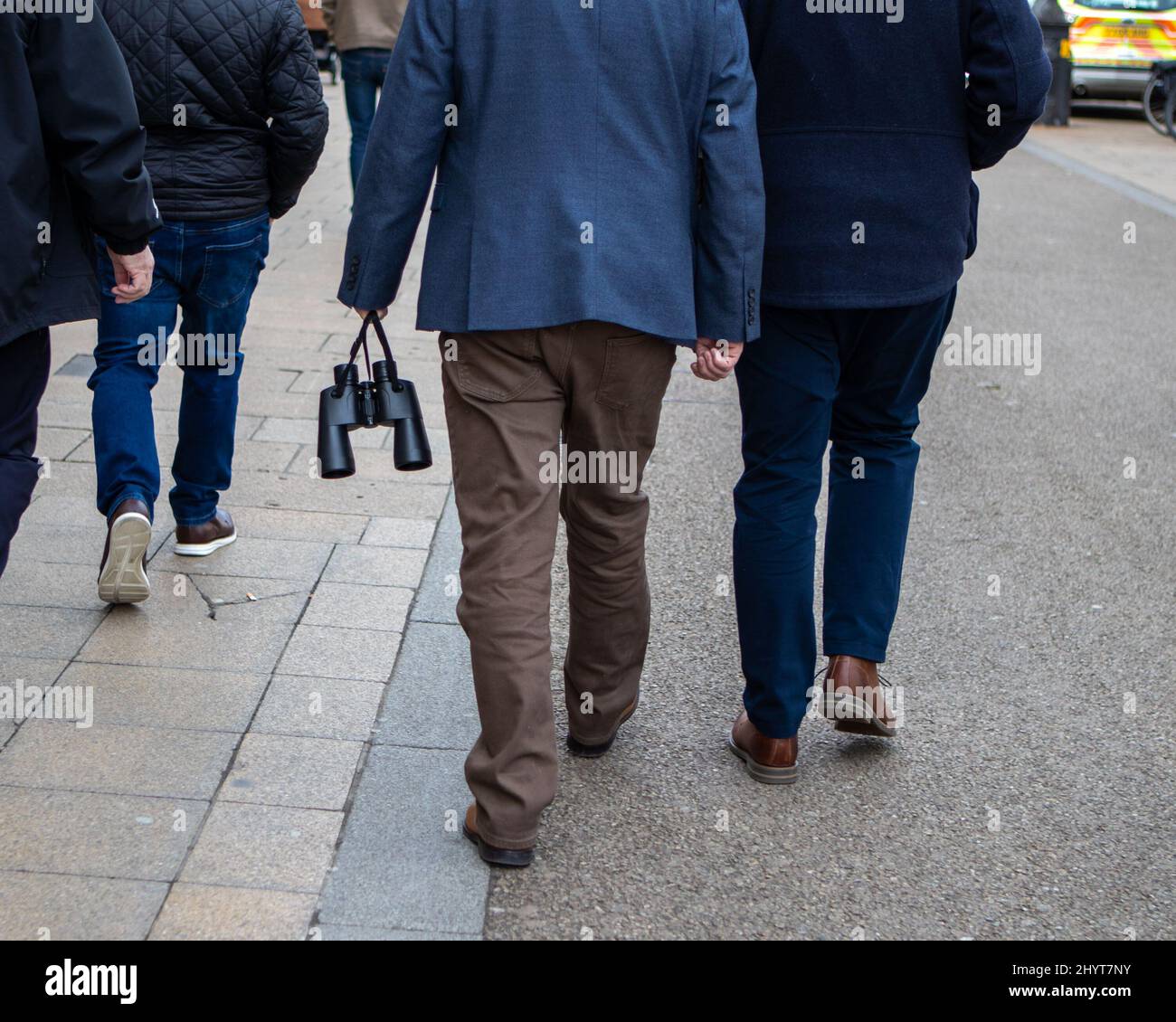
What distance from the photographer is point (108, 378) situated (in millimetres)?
4117

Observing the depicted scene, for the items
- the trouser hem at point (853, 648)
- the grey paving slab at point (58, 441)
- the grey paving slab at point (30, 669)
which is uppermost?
the trouser hem at point (853, 648)

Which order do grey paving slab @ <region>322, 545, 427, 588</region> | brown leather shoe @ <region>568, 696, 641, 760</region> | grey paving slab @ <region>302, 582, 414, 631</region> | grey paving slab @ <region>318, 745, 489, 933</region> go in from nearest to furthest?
grey paving slab @ <region>318, 745, 489, 933</region> < brown leather shoe @ <region>568, 696, 641, 760</region> < grey paving slab @ <region>302, 582, 414, 631</region> < grey paving slab @ <region>322, 545, 427, 588</region>

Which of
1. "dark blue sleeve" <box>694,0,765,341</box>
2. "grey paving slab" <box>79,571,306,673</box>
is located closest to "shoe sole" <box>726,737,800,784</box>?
"dark blue sleeve" <box>694,0,765,341</box>

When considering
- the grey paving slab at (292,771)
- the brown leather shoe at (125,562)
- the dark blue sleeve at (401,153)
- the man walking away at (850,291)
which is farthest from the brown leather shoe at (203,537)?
A: the man walking away at (850,291)

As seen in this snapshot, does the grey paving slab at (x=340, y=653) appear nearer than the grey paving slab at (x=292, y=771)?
No

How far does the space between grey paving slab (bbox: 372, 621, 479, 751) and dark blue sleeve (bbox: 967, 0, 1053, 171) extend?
171cm

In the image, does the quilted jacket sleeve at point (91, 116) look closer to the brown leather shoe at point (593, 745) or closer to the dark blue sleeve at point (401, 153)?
the dark blue sleeve at point (401, 153)

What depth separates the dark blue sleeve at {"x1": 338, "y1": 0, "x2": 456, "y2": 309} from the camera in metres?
2.72

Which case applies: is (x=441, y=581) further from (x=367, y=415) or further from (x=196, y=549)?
(x=367, y=415)

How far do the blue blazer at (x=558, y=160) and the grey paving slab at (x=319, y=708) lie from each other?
1.04 meters

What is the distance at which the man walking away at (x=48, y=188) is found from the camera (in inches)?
111

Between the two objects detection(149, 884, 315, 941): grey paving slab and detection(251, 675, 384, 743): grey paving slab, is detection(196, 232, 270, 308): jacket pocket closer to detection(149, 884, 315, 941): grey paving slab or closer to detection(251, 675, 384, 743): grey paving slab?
detection(251, 675, 384, 743): grey paving slab
